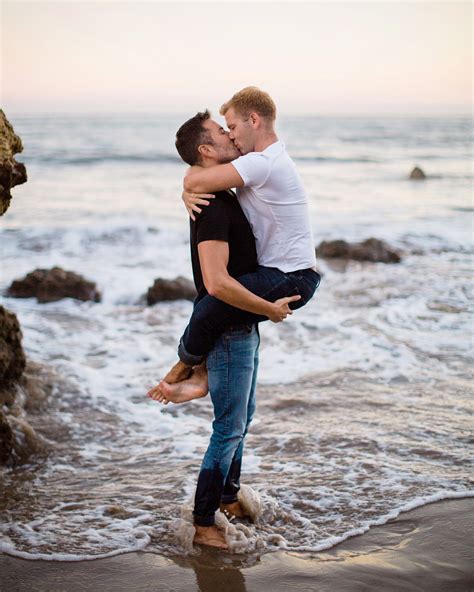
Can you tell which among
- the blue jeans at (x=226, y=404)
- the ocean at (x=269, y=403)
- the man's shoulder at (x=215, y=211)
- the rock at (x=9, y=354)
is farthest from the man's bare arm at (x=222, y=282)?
the rock at (x=9, y=354)

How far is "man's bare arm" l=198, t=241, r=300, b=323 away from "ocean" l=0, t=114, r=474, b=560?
1322 millimetres

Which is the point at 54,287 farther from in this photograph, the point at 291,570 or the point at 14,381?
the point at 291,570

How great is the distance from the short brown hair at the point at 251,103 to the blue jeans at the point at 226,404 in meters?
1.08

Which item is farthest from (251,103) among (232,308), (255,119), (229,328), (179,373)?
(179,373)

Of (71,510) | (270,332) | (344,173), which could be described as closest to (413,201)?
(344,173)

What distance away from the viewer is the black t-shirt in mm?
3654

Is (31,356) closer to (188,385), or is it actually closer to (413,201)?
(188,385)

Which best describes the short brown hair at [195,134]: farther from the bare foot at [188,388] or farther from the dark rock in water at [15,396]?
the dark rock in water at [15,396]

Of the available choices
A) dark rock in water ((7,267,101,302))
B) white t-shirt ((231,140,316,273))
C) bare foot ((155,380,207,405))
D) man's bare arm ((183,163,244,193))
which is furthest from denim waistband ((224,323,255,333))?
dark rock in water ((7,267,101,302))

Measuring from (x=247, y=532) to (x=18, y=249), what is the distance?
1162 cm

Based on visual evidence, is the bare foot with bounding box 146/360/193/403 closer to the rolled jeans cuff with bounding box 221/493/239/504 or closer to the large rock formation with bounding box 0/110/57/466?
the rolled jeans cuff with bounding box 221/493/239/504

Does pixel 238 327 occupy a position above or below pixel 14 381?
above

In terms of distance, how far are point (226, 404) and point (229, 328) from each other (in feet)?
1.35

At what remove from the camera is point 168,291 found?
34.3 ft
